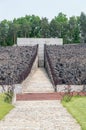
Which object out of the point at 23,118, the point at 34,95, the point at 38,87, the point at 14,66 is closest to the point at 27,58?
the point at 14,66

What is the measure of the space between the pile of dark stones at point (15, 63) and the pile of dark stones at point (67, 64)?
166cm

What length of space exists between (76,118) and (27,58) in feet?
63.7

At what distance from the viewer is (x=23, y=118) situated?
11.6 m

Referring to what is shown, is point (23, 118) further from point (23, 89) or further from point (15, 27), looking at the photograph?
point (15, 27)

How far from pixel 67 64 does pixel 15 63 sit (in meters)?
3.85

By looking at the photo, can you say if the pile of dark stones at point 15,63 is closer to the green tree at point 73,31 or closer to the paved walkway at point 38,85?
the paved walkway at point 38,85

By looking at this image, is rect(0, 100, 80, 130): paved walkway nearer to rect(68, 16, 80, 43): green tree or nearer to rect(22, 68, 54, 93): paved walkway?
rect(22, 68, 54, 93): paved walkway

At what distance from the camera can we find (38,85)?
24.5 meters

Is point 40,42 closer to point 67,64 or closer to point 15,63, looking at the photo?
point 15,63

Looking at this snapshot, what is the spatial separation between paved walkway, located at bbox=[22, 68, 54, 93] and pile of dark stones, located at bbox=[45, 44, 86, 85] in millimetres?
750

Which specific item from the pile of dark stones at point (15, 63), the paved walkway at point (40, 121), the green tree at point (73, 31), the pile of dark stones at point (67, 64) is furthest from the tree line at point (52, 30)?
the paved walkway at point (40, 121)

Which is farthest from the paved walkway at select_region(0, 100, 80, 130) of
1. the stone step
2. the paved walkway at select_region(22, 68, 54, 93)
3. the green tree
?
the green tree

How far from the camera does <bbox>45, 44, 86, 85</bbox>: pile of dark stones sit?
2375cm

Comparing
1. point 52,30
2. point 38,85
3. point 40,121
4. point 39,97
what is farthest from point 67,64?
point 52,30
